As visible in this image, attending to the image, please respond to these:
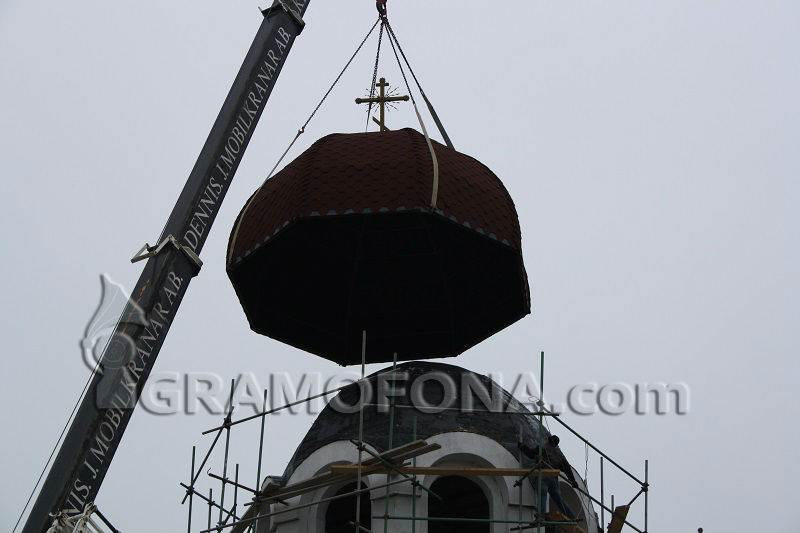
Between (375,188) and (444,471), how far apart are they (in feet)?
13.5

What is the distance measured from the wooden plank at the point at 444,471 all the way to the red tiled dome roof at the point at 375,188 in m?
3.60

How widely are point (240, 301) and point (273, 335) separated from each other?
0.86 m

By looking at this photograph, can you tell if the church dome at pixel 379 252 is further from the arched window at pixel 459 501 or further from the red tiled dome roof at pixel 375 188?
the arched window at pixel 459 501

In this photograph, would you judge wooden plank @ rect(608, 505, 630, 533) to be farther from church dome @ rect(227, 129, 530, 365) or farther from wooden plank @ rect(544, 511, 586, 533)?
church dome @ rect(227, 129, 530, 365)

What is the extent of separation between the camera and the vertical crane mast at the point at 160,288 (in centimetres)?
2233

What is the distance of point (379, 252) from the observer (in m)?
24.2

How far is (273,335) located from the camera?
25031 millimetres

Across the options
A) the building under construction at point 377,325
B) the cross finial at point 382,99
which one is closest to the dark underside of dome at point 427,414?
the building under construction at point 377,325

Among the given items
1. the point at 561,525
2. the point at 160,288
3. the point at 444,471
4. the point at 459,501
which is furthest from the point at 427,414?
the point at 160,288

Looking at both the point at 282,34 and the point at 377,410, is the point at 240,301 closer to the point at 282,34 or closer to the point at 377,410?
the point at 377,410

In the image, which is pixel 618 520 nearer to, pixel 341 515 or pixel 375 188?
pixel 341 515

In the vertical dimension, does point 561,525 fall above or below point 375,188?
Result: below

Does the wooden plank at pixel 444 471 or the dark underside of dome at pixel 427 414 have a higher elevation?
the dark underside of dome at pixel 427 414

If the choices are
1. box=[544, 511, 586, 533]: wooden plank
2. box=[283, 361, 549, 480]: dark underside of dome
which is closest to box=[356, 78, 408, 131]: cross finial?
box=[283, 361, 549, 480]: dark underside of dome
